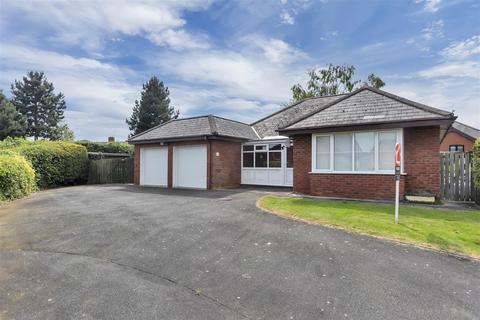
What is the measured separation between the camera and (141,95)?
139 feet

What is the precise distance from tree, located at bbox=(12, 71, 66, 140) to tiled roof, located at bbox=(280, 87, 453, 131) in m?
44.5

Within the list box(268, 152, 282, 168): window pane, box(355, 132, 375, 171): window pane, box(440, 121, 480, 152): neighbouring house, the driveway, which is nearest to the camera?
the driveway

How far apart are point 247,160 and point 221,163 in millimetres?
2205

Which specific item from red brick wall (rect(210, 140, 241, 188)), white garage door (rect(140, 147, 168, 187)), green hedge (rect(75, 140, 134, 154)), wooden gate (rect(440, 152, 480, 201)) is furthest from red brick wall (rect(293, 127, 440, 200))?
green hedge (rect(75, 140, 134, 154))

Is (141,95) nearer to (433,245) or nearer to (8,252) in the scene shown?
(8,252)

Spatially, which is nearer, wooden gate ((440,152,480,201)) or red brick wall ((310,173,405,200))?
wooden gate ((440,152,480,201))

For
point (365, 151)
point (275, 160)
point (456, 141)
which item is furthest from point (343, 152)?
point (456, 141)

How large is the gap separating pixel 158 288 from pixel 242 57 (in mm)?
15820

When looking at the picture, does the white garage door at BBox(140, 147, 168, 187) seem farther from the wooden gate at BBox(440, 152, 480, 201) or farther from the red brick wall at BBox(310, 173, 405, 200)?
the wooden gate at BBox(440, 152, 480, 201)

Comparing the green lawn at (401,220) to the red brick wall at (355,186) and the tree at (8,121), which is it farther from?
the tree at (8,121)

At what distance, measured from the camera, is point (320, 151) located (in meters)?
12.6

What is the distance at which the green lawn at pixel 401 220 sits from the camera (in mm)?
5938

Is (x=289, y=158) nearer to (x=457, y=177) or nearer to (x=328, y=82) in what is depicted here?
(x=457, y=177)

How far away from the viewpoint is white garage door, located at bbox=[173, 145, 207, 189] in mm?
16750
